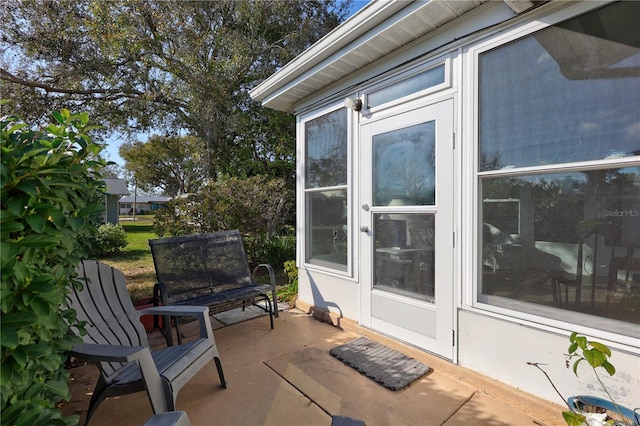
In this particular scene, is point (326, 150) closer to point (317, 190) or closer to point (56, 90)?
point (317, 190)

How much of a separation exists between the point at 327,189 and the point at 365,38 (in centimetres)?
161

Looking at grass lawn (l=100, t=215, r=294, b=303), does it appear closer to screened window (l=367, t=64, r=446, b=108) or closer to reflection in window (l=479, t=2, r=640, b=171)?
screened window (l=367, t=64, r=446, b=108)

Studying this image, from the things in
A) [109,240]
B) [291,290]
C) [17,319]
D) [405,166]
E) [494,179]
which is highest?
[405,166]

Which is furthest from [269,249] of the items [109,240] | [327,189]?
[109,240]

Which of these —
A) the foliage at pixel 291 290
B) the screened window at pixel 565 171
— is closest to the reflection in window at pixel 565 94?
the screened window at pixel 565 171

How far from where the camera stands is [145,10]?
6.98 meters

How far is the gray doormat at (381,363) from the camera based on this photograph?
→ 2.40m

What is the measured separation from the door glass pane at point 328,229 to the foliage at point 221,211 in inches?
85.8

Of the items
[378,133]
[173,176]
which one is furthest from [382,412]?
[173,176]

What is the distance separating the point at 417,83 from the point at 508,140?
96cm

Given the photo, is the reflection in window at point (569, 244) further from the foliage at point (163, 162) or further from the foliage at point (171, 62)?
the foliage at point (163, 162)

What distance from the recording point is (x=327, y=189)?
3707mm

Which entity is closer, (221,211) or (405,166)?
(405,166)

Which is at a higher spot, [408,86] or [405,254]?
[408,86]
